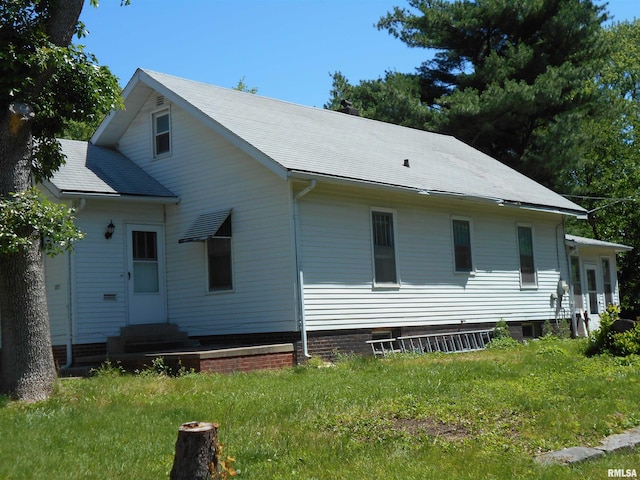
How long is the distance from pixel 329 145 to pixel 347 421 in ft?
33.7

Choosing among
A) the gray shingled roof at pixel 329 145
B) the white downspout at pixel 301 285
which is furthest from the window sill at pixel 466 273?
the white downspout at pixel 301 285

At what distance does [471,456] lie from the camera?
6.87 metres

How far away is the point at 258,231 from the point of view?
51.0 feet

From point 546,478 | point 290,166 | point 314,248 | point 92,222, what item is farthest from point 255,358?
point 546,478

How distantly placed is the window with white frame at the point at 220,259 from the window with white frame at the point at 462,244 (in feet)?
19.4

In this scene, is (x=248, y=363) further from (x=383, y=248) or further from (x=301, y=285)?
(x=383, y=248)

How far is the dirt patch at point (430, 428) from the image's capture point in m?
7.70

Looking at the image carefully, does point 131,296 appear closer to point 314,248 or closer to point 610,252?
point 314,248

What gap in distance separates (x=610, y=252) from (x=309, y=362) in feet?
55.7

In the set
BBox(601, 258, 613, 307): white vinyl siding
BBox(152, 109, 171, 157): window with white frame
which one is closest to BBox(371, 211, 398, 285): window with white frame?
BBox(152, 109, 171, 157): window with white frame

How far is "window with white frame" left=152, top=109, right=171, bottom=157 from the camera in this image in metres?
18.0

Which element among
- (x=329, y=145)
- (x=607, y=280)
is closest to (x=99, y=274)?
(x=329, y=145)

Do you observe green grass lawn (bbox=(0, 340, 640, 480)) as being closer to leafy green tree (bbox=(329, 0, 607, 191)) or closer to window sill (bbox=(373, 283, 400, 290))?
window sill (bbox=(373, 283, 400, 290))

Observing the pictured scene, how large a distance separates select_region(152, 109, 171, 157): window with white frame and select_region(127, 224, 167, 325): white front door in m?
1.94
